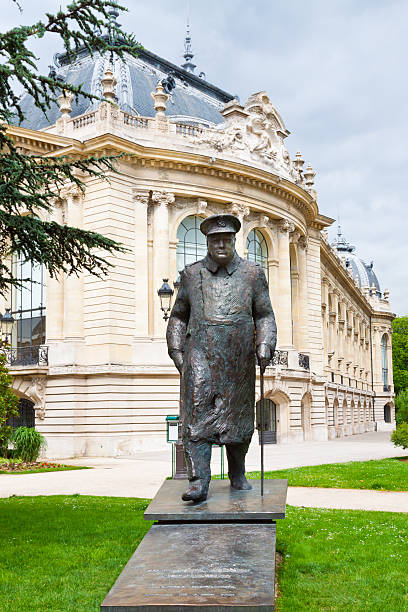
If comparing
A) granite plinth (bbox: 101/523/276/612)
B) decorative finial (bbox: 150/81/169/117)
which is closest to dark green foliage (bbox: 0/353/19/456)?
granite plinth (bbox: 101/523/276/612)

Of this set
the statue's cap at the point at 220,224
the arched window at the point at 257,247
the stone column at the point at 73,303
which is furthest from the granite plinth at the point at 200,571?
the arched window at the point at 257,247

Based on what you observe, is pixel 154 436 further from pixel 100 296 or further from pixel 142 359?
pixel 100 296

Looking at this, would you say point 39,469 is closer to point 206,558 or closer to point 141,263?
point 141,263

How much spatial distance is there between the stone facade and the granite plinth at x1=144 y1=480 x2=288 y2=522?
19357mm

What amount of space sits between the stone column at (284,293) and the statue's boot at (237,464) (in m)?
28.4

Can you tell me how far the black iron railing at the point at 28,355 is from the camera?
29.4 metres

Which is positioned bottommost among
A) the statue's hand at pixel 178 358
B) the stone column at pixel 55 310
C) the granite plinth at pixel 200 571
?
the granite plinth at pixel 200 571

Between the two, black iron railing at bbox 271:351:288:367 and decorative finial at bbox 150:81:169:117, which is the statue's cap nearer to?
decorative finial at bbox 150:81:169:117

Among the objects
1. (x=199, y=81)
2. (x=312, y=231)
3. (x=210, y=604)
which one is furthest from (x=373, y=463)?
(x=199, y=81)

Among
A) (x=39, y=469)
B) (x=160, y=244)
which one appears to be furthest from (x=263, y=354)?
(x=160, y=244)

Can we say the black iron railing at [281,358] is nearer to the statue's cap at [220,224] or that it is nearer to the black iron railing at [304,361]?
the black iron railing at [304,361]

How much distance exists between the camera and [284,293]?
117 ft

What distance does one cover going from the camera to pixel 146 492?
14.1 metres

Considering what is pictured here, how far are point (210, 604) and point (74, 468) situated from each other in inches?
684
